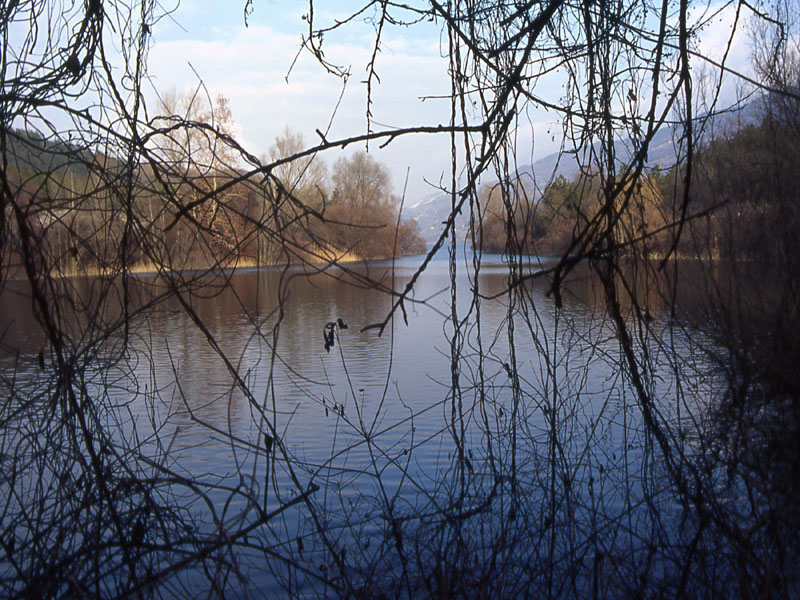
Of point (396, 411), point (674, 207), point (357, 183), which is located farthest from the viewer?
point (357, 183)

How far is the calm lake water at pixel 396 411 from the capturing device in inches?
71.6

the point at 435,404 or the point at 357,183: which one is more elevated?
the point at 357,183

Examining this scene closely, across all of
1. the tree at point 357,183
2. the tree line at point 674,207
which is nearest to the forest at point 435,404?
the tree line at point 674,207

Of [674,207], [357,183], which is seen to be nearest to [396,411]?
[357,183]

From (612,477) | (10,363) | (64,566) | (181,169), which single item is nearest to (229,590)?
(64,566)

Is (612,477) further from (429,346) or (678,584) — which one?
(429,346)

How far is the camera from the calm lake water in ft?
5.96

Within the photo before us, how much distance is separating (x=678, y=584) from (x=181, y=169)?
1503mm

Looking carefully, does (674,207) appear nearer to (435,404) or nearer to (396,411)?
(435,404)

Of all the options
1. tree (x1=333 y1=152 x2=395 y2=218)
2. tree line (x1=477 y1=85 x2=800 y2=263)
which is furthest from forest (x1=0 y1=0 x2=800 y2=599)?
tree (x1=333 y1=152 x2=395 y2=218)

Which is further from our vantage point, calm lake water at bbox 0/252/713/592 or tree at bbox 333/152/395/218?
tree at bbox 333/152/395/218

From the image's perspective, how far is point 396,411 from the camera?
3729 mm

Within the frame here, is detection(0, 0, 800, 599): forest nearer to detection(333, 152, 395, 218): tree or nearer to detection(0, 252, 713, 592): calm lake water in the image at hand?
detection(0, 252, 713, 592): calm lake water

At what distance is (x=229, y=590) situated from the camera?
1885mm
